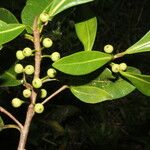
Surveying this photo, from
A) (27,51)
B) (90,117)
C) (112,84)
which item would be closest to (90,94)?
(112,84)

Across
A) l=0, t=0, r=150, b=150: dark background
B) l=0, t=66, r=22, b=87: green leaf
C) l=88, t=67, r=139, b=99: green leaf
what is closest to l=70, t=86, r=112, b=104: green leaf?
l=88, t=67, r=139, b=99: green leaf

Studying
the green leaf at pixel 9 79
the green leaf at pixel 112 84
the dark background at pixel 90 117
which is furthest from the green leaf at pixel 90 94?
the dark background at pixel 90 117

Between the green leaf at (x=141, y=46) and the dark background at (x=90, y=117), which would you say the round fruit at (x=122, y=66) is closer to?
the green leaf at (x=141, y=46)

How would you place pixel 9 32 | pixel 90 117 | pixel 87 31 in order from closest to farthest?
pixel 9 32 < pixel 87 31 < pixel 90 117

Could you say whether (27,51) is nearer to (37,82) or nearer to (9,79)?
(37,82)

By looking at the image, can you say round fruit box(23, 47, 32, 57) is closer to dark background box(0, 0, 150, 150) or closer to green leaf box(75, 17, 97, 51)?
green leaf box(75, 17, 97, 51)

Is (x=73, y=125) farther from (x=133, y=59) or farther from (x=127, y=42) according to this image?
(x=133, y=59)
